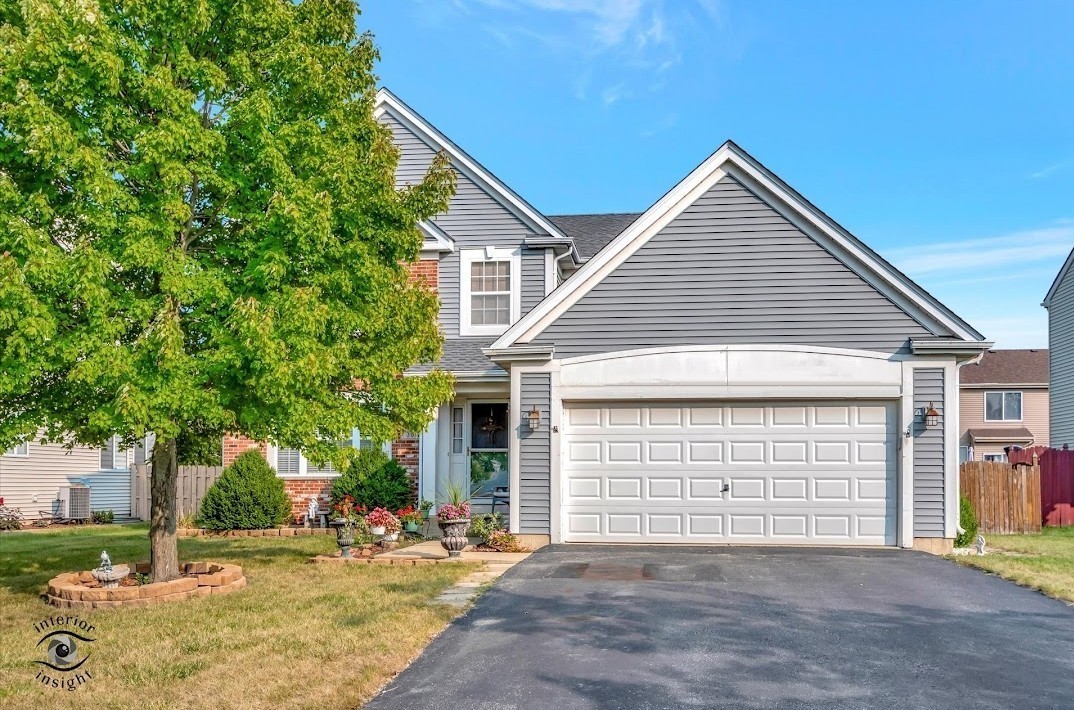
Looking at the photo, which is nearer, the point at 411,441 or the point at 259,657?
the point at 259,657

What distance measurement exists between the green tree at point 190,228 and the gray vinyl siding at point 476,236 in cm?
687

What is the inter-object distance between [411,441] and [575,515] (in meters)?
4.76

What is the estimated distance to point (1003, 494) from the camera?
20156mm

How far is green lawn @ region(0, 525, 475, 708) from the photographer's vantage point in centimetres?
682

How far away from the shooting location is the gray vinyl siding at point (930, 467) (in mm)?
14375

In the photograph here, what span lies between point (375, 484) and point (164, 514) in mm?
6609

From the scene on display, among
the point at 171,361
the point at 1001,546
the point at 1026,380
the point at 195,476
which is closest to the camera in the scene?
the point at 171,361

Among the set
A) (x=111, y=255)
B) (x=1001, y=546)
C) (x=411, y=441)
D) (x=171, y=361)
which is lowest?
(x=1001, y=546)

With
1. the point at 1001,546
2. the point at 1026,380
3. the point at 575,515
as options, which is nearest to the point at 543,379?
the point at 575,515

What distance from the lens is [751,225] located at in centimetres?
1516

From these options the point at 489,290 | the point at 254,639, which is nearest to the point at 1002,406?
the point at 489,290

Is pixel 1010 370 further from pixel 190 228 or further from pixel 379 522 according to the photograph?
pixel 190 228

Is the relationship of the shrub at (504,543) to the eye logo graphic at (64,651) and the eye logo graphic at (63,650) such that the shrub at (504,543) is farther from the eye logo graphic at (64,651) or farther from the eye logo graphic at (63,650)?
the eye logo graphic at (63,650)

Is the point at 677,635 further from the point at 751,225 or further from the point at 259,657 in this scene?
the point at 751,225
